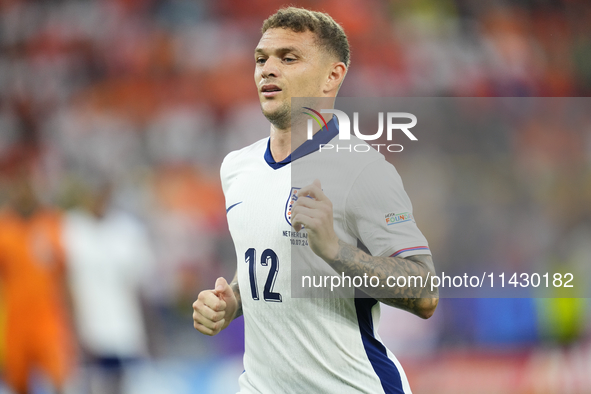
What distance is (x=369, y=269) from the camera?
2.27 meters

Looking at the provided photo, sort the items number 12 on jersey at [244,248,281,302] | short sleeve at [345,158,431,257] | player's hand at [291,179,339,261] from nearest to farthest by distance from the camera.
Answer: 1. player's hand at [291,179,339,261]
2. short sleeve at [345,158,431,257]
3. number 12 on jersey at [244,248,281,302]

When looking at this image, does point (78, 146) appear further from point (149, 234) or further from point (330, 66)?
point (330, 66)

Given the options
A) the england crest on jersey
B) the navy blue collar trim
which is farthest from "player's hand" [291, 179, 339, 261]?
the navy blue collar trim

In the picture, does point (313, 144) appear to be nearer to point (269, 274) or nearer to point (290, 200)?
point (290, 200)

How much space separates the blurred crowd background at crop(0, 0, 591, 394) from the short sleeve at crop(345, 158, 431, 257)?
4.01m

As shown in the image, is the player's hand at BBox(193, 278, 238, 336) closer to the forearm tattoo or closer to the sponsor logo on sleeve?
the forearm tattoo

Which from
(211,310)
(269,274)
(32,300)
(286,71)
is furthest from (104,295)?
(286,71)

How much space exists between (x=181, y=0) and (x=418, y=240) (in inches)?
336

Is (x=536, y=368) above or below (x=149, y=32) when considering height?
below

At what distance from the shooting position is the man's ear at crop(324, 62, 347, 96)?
113 inches

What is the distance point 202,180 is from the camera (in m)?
8.41

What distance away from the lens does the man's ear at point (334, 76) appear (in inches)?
113

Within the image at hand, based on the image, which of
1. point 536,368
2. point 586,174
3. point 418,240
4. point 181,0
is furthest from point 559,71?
point 418,240

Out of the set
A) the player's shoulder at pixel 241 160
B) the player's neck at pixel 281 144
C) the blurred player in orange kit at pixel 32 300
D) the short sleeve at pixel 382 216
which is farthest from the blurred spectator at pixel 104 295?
the short sleeve at pixel 382 216
